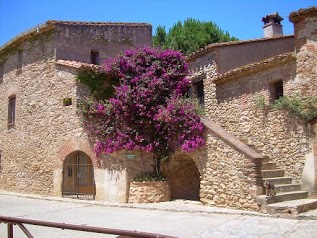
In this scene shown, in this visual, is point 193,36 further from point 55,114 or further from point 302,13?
point 302,13

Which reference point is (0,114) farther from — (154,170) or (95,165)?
(154,170)

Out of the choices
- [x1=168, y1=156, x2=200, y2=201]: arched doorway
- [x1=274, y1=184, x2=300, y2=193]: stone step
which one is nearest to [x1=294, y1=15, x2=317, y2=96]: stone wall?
[x1=274, y1=184, x2=300, y2=193]: stone step

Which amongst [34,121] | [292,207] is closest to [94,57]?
[34,121]

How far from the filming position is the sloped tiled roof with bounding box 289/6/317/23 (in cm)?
968

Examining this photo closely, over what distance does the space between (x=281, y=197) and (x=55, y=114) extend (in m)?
9.42

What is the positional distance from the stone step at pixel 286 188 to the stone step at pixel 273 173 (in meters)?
0.53

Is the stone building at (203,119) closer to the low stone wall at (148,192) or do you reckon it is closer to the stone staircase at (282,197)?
the stone staircase at (282,197)

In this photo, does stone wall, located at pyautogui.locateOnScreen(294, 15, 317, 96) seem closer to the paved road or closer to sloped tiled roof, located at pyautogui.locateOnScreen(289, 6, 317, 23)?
sloped tiled roof, located at pyautogui.locateOnScreen(289, 6, 317, 23)

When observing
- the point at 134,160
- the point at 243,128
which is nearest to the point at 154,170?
the point at 134,160

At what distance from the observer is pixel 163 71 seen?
12.7 m

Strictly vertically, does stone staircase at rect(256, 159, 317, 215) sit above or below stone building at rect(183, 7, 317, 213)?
below

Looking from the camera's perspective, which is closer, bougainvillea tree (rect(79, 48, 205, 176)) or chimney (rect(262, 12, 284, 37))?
bougainvillea tree (rect(79, 48, 205, 176))

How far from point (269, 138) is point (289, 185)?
1806 mm

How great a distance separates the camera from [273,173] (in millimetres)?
10141
